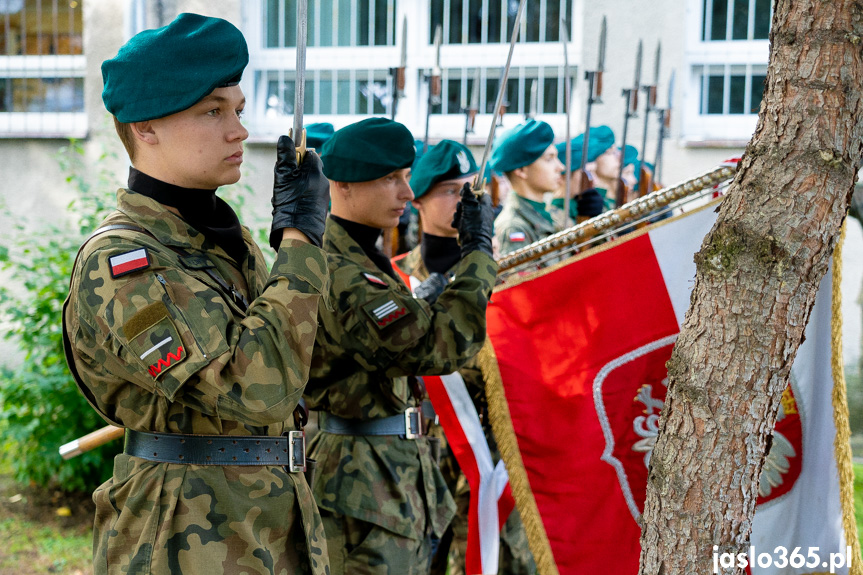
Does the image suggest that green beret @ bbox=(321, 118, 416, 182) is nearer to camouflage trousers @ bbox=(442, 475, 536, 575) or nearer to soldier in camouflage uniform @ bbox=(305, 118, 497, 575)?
soldier in camouflage uniform @ bbox=(305, 118, 497, 575)

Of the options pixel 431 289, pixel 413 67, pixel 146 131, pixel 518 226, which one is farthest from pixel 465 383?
pixel 413 67

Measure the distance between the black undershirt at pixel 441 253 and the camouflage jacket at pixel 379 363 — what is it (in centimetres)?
81

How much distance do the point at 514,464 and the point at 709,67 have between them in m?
5.50

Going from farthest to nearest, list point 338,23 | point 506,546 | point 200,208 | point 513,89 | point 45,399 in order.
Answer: point 338,23, point 513,89, point 45,399, point 506,546, point 200,208

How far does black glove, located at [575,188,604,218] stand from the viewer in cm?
472

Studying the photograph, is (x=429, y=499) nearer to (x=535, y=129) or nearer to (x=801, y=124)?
(x=801, y=124)

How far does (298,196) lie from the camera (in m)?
1.78

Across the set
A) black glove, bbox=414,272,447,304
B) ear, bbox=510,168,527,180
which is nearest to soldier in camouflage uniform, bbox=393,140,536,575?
black glove, bbox=414,272,447,304

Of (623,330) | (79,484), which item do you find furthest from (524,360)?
(79,484)

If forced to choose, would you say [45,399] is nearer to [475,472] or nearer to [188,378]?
[475,472]

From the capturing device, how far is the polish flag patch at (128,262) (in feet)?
5.36

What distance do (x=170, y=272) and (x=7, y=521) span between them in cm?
371

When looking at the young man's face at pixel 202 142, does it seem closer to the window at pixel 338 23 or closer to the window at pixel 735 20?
the window at pixel 338 23

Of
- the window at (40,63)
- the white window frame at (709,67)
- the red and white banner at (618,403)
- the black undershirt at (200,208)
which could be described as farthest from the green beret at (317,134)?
the window at (40,63)
